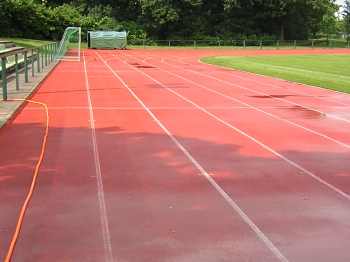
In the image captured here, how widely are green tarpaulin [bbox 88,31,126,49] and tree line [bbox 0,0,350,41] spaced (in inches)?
289

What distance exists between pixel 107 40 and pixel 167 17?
10566mm

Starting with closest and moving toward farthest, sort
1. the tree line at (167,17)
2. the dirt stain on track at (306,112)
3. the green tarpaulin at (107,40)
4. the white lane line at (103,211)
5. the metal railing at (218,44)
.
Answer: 1. the white lane line at (103,211)
2. the dirt stain on track at (306,112)
3. the green tarpaulin at (107,40)
4. the tree line at (167,17)
5. the metal railing at (218,44)

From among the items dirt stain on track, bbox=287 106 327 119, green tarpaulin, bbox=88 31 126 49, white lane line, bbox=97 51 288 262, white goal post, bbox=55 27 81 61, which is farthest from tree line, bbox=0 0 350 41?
white lane line, bbox=97 51 288 262

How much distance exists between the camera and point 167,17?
58125 millimetres

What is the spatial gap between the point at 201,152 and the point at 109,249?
406 centimetres

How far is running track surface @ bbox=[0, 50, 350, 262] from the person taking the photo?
4.93 metres

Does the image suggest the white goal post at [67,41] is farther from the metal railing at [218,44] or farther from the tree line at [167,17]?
the tree line at [167,17]

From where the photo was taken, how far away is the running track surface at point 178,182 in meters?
4.93

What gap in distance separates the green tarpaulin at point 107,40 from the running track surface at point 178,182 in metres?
36.4

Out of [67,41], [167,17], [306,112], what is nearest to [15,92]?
[306,112]

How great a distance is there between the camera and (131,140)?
374 inches

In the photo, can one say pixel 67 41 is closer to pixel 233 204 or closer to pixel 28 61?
pixel 28 61

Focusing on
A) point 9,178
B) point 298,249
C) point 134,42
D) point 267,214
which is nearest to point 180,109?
point 9,178

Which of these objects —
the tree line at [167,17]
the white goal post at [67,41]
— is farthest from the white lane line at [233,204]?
the tree line at [167,17]
